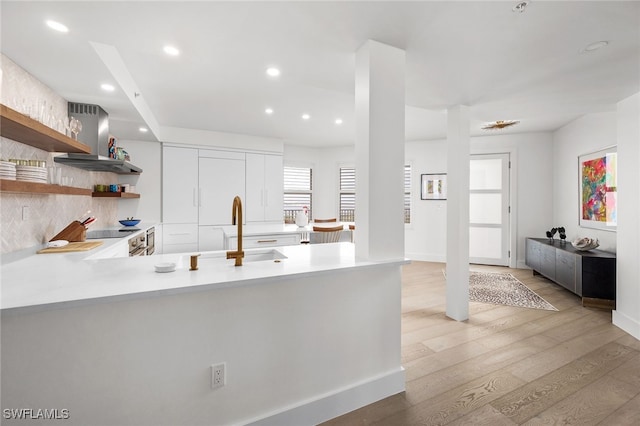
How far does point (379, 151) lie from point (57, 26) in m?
2.15

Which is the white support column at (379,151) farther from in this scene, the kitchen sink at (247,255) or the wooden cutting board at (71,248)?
the wooden cutting board at (71,248)

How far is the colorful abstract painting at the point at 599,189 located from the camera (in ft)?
12.3

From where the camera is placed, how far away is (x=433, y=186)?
19.9 feet

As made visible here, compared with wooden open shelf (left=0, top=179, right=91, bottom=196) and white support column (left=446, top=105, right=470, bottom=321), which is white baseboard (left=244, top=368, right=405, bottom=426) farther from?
wooden open shelf (left=0, top=179, right=91, bottom=196)

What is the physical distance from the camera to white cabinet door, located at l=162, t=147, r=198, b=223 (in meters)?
4.79

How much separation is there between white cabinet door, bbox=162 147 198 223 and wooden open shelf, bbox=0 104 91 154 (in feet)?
7.61

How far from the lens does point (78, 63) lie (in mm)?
2201

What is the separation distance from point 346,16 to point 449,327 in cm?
288

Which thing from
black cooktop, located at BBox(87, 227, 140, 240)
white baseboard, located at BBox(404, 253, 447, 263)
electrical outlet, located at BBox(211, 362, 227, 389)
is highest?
black cooktop, located at BBox(87, 227, 140, 240)

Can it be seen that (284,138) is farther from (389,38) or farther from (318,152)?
(389,38)

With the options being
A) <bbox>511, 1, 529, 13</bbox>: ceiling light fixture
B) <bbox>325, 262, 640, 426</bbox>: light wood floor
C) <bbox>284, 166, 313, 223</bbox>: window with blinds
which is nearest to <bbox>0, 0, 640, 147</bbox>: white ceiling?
<bbox>511, 1, 529, 13</bbox>: ceiling light fixture

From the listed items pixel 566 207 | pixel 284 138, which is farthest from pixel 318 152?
pixel 566 207

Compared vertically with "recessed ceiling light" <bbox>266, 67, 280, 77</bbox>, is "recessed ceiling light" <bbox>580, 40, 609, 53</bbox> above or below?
below

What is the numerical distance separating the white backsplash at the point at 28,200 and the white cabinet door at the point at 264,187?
2661 mm
